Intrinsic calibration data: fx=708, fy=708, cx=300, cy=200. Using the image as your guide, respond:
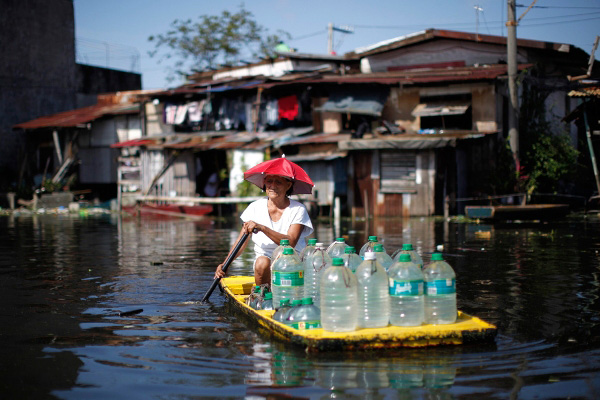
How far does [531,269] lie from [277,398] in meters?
6.79

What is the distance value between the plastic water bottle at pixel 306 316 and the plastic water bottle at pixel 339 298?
17 centimetres

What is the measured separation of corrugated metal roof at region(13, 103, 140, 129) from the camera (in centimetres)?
3045

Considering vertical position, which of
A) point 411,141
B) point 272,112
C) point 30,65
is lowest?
point 411,141

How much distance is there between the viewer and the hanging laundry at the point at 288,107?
2580 centimetres

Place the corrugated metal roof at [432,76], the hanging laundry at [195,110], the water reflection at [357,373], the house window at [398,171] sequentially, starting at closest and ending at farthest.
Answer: the water reflection at [357,373] → the corrugated metal roof at [432,76] → the house window at [398,171] → the hanging laundry at [195,110]

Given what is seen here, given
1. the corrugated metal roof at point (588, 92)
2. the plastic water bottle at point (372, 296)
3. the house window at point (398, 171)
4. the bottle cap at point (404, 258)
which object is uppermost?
the corrugated metal roof at point (588, 92)

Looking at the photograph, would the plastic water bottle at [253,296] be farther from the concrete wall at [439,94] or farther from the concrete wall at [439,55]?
the concrete wall at [439,55]

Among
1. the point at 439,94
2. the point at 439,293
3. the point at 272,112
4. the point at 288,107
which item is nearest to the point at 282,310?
the point at 439,293

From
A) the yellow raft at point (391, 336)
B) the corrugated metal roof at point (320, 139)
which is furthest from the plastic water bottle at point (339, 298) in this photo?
the corrugated metal roof at point (320, 139)

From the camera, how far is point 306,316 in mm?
5617

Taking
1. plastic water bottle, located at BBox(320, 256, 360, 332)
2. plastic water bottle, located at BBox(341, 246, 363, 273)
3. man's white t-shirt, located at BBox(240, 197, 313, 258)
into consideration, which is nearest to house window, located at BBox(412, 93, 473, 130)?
man's white t-shirt, located at BBox(240, 197, 313, 258)

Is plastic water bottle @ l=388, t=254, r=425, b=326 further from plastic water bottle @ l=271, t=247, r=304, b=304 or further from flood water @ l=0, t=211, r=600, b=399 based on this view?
plastic water bottle @ l=271, t=247, r=304, b=304

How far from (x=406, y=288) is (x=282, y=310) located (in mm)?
1127

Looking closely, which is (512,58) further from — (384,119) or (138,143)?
(138,143)
